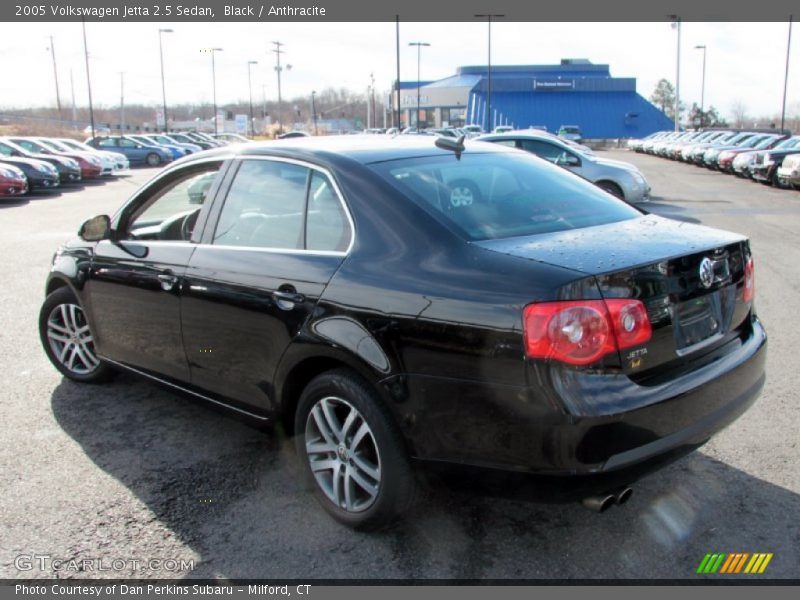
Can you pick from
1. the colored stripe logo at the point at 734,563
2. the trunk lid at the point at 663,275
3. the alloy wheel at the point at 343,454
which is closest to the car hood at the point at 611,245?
the trunk lid at the point at 663,275

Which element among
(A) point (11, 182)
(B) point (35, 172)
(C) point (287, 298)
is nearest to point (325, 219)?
(C) point (287, 298)

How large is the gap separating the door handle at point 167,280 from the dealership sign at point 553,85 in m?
84.6

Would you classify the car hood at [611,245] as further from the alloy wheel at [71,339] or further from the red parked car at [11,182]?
the red parked car at [11,182]

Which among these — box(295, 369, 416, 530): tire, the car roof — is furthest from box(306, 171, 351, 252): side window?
box(295, 369, 416, 530): tire

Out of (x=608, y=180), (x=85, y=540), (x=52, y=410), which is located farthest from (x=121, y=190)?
(x=85, y=540)

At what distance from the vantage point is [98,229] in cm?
483

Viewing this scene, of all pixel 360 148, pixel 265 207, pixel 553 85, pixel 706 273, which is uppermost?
pixel 553 85

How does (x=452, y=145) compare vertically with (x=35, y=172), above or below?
A: above

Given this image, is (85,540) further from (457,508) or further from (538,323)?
(538,323)

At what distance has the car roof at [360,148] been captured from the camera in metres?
3.73

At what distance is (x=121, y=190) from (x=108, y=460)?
79.7 feet

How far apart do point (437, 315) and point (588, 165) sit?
13369mm

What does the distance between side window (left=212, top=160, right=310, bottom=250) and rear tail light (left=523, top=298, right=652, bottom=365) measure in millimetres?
1344

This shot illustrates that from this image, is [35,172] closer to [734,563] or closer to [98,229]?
[98,229]
